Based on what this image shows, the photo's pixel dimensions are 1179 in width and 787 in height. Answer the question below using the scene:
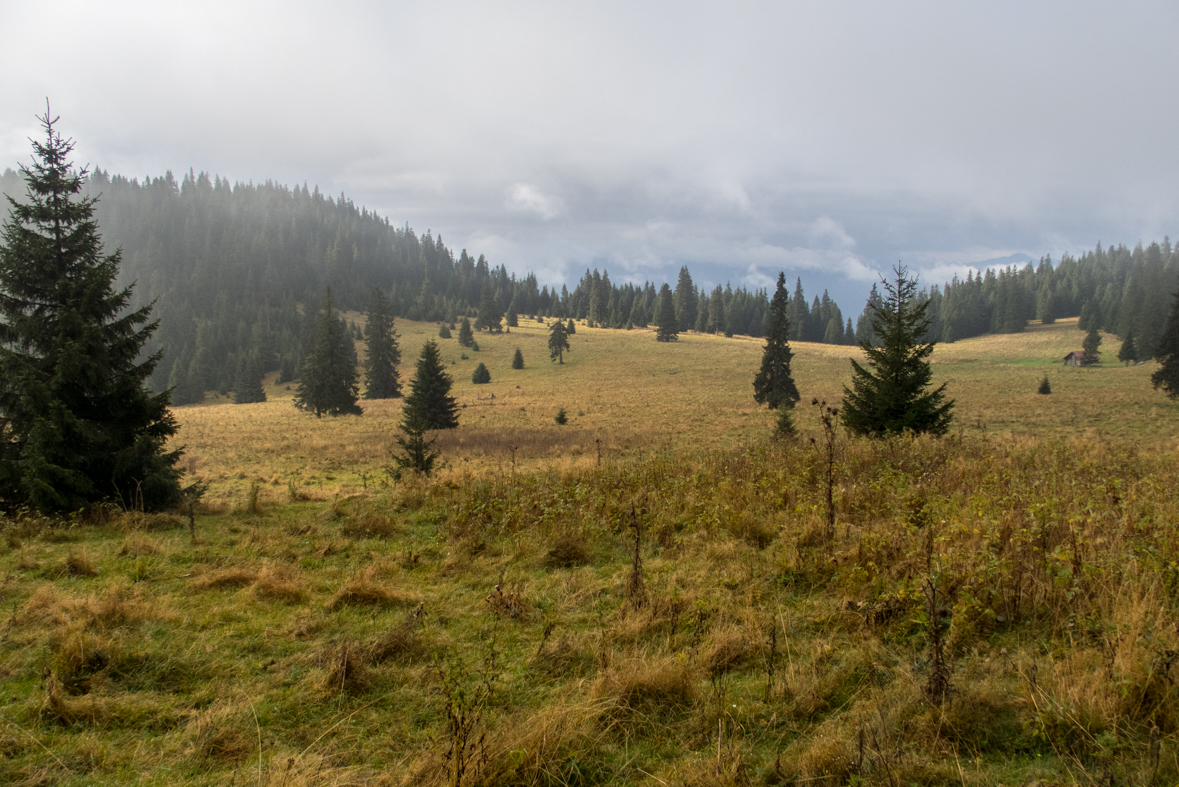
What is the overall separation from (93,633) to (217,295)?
158638 mm

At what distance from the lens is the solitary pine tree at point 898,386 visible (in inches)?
546

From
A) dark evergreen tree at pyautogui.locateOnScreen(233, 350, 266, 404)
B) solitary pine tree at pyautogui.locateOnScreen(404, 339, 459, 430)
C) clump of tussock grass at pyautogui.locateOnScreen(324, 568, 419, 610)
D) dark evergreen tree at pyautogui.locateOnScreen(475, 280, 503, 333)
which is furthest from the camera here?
dark evergreen tree at pyautogui.locateOnScreen(475, 280, 503, 333)

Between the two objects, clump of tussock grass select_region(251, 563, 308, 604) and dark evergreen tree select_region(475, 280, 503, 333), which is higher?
dark evergreen tree select_region(475, 280, 503, 333)

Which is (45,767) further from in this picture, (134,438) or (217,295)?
(217,295)

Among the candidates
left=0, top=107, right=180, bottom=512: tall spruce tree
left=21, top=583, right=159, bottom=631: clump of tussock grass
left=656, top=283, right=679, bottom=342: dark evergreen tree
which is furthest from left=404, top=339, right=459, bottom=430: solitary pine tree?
left=656, top=283, right=679, bottom=342: dark evergreen tree

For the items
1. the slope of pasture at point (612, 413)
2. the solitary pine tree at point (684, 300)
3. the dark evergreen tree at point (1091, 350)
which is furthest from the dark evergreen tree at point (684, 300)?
the dark evergreen tree at point (1091, 350)

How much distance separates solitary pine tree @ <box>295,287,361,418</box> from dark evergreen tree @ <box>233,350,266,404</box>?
1163 inches

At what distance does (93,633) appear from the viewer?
386 cm

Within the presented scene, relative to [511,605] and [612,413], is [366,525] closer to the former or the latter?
[511,605]

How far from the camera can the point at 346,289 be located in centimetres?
14325

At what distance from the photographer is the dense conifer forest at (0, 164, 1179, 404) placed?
306 feet

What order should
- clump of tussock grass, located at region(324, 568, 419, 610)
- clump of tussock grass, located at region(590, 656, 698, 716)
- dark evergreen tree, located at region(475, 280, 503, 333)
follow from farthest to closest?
dark evergreen tree, located at region(475, 280, 503, 333) → clump of tussock grass, located at region(324, 568, 419, 610) → clump of tussock grass, located at region(590, 656, 698, 716)

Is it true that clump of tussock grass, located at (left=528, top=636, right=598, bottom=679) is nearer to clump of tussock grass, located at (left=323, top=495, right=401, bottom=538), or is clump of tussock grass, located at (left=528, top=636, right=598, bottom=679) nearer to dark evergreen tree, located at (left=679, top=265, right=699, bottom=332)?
clump of tussock grass, located at (left=323, top=495, right=401, bottom=538)

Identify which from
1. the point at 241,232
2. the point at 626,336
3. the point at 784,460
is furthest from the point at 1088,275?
the point at 241,232
